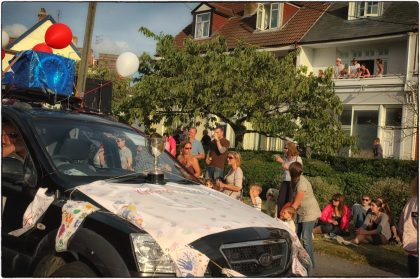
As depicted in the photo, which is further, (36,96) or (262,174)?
(262,174)

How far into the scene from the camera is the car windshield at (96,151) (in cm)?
432

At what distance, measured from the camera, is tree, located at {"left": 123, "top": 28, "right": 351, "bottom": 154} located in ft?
54.0

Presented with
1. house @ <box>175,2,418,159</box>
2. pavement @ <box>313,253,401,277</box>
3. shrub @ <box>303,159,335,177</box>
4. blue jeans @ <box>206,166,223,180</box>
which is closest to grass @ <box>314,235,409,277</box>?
pavement @ <box>313,253,401,277</box>

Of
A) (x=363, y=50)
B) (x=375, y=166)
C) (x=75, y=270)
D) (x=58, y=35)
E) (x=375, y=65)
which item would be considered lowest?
(x=75, y=270)

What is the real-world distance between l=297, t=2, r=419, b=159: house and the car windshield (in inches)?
651

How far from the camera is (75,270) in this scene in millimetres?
3545

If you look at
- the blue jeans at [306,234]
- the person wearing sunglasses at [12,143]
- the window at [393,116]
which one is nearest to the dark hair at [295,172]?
the blue jeans at [306,234]

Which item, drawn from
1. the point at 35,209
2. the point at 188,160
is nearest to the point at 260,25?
the point at 188,160

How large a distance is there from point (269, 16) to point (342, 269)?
74.1 feet

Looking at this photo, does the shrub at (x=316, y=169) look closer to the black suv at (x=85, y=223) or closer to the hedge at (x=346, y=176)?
the hedge at (x=346, y=176)

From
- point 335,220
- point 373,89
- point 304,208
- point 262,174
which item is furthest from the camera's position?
point 373,89

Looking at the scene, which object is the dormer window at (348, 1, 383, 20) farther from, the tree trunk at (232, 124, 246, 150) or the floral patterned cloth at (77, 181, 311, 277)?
the floral patterned cloth at (77, 181, 311, 277)

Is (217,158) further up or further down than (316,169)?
further up

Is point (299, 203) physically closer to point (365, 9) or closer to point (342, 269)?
point (342, 269)
